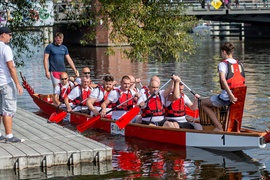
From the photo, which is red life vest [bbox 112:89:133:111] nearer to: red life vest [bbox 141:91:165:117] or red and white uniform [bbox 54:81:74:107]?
red life vest [bbox 141:91:165:117]

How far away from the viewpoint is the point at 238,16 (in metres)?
75.4

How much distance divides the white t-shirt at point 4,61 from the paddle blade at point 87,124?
10.9ft

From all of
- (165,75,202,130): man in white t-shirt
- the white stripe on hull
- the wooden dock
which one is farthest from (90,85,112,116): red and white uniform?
the white stripe on hull

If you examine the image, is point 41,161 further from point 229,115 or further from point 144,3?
point 144,3

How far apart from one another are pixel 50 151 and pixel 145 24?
9.47 metres

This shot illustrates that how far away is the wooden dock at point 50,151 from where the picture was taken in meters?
11.3

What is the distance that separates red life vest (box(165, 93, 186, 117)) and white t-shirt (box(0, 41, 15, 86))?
358 centimetres

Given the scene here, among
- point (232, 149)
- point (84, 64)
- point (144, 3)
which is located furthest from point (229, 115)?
point (84, 64)

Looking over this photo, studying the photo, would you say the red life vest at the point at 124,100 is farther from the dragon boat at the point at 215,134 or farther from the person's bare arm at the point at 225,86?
the person's bare arm at the point at 225,86

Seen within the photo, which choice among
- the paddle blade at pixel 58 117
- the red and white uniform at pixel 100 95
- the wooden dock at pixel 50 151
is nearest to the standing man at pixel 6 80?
the wooden dock at pixel 50 151

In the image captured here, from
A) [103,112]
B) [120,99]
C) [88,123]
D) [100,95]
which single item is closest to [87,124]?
[88,123]

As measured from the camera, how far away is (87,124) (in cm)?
1496

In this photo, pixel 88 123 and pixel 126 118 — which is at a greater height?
pixel 126 118

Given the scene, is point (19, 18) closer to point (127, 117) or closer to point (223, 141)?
point (127, 117)
